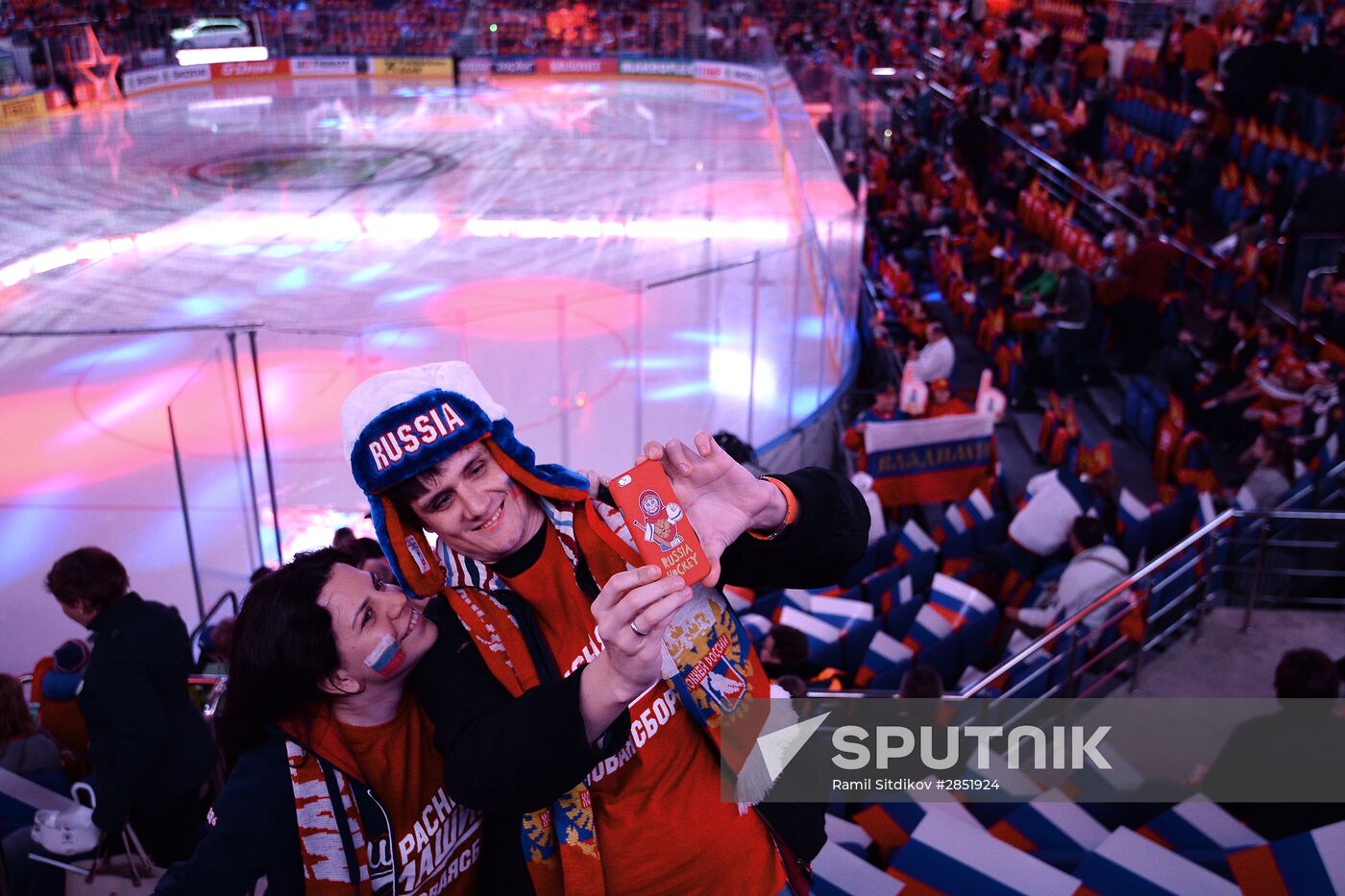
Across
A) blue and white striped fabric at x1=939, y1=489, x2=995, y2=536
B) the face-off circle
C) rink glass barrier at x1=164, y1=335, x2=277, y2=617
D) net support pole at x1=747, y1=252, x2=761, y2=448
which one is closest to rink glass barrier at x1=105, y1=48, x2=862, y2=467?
net support pole at x1=747, y1=252, x2=761, y2=448

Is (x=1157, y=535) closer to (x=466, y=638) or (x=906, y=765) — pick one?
(x=906, y=765)

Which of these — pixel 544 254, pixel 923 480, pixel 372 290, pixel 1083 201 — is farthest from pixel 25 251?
pixel 1083 201

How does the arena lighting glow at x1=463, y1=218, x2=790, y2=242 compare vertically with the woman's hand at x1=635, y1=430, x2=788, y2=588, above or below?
below

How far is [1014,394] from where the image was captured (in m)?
8.77

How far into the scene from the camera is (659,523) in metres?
1.41

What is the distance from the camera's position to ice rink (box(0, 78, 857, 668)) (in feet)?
22.4

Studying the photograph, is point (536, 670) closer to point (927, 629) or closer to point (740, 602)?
point (927, 629)

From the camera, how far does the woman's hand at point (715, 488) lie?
159cm

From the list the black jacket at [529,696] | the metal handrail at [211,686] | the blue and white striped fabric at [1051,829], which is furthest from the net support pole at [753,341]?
the black jacket at [529,696]

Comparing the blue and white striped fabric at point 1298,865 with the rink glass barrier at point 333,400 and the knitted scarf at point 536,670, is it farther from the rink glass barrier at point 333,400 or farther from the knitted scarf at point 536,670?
the rink glass barrier at point 333,400

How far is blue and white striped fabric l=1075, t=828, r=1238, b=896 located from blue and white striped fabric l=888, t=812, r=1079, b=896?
0.26 feet

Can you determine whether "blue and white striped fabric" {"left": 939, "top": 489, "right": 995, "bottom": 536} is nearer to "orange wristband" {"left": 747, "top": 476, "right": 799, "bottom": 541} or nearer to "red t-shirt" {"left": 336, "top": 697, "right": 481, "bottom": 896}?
"orange wristband" {"left": 747, "top": 476, "right": 799, "bottom": 541}

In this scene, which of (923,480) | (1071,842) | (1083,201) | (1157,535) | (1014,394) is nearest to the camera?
(1071,842)

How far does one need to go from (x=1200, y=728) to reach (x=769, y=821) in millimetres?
2983
